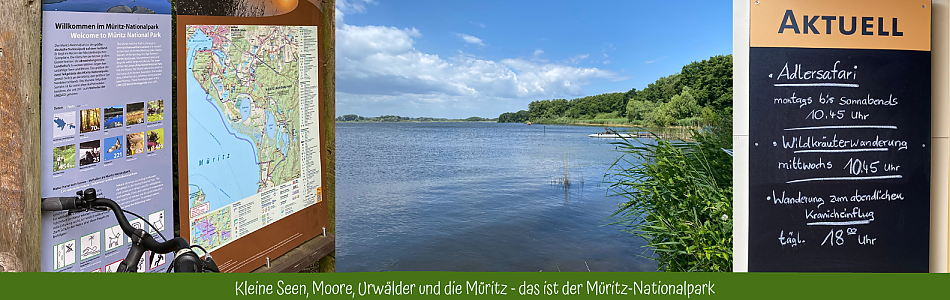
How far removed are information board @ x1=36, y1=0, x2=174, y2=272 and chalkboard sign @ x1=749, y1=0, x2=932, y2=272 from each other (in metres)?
2.27

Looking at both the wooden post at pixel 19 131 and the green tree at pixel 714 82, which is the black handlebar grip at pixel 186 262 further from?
the green tree at pixel 714 82

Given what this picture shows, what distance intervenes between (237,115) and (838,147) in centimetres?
254

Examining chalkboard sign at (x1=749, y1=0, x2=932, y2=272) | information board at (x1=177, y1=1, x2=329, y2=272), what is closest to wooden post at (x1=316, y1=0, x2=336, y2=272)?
information board at (x1=177, y1=1, x2=329, y2=272)

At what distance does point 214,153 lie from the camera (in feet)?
6.82

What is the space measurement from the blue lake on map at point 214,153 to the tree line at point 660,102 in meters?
14.5

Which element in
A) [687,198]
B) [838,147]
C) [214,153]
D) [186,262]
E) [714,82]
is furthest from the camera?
[714,82]

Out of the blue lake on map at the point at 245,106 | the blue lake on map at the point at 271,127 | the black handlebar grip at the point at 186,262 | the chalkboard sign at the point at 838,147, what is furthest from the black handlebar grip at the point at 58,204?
the chalkboard sign at the point at 838,147

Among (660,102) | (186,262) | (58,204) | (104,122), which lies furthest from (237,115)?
(660,102)

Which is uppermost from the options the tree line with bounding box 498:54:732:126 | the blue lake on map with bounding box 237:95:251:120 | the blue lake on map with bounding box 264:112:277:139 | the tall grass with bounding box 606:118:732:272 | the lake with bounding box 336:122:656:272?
the tree line with bounding box 498:54:732:126

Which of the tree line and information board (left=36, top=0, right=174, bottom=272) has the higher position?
the tree line

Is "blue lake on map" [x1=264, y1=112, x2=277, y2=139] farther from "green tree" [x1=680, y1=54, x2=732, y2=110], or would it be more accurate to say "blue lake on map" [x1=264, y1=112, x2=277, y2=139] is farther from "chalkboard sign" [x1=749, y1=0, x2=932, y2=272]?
"green tree" [x1=680, y1=54, x2=732, y2=110]

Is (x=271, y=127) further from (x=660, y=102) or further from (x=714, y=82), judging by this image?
(x=660, y=102)

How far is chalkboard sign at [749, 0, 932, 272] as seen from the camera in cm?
215

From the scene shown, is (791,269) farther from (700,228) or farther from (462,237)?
(462,237)
